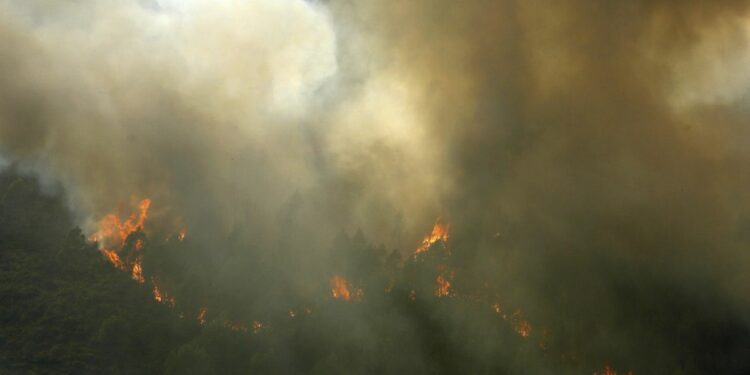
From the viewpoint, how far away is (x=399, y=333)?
6197cm

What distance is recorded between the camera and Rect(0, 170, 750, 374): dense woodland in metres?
54.3

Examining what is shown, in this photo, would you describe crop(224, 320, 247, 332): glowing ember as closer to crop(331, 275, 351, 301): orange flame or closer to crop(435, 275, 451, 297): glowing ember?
crop(331, 275, 351, 301): orange flame

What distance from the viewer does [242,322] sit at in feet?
201

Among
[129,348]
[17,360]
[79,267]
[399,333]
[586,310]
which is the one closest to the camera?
[17,360]

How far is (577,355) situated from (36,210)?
4499 cm

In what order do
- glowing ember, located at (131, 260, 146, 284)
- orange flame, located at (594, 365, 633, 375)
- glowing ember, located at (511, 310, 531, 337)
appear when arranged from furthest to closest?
glowing ember, located at (511, 310, 531, 337), orange flame, located at (594, 365, 633, 375), glowing ember, located at (131, 260, 146, 284)

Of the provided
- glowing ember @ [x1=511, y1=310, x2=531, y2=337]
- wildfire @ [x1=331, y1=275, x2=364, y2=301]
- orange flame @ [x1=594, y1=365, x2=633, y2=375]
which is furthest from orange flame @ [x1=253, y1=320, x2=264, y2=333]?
orange flame @ [x1=594, y1=365, x2=633, y2=375]

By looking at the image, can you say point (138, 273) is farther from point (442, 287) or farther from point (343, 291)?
point (442, 287)

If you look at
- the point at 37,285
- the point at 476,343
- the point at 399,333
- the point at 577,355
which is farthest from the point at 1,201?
the point at 577,355

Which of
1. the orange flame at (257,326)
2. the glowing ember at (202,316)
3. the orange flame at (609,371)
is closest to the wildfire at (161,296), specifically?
the glowing ember at (202,316)

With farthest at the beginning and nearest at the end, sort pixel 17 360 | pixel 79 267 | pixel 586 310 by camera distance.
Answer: pixel 586 310
pixel 79 267
pixel 17 360

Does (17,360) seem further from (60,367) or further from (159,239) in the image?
(159,239)

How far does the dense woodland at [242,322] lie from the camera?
178ft

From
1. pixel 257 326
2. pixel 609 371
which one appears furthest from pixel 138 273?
pixel 609 371
